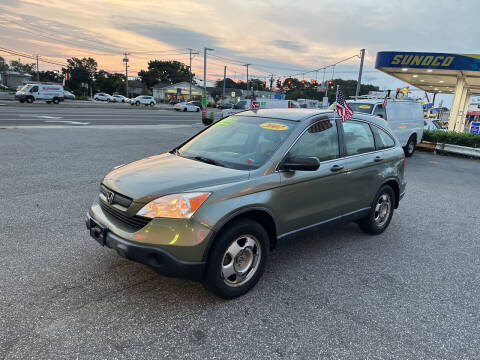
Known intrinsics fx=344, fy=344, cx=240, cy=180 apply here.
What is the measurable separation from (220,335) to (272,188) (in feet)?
4.47

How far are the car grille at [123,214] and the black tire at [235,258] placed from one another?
0.64 meters

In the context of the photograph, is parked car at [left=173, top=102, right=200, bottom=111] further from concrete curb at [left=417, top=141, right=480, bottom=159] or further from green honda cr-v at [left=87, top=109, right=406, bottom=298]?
green honda cr-v at [left=87, top=109, right=406, bottom=298]

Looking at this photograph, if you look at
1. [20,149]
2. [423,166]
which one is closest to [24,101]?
[20,149]

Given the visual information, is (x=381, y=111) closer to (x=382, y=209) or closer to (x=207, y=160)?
(x=382, y=209)

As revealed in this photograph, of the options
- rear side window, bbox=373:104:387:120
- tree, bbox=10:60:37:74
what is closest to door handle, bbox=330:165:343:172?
rear side window, bbox=373:104:387:120

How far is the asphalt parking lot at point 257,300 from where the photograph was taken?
2.58 m

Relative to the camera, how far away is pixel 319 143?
12.8ft

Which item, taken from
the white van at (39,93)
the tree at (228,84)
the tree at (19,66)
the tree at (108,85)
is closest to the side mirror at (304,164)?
the white van at (39,93)

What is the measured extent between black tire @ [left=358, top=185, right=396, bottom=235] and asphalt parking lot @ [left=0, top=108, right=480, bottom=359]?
15 cm

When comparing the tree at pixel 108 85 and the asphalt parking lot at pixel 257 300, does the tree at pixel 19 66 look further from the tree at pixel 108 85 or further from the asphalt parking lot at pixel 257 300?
the asphalt parking lot at pixel 257 300

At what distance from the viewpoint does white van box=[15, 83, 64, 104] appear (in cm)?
3325

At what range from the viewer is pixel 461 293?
3.52 meters

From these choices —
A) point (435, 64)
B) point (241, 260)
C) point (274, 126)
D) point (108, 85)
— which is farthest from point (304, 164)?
point (108, 85)

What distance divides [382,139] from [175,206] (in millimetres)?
3400
